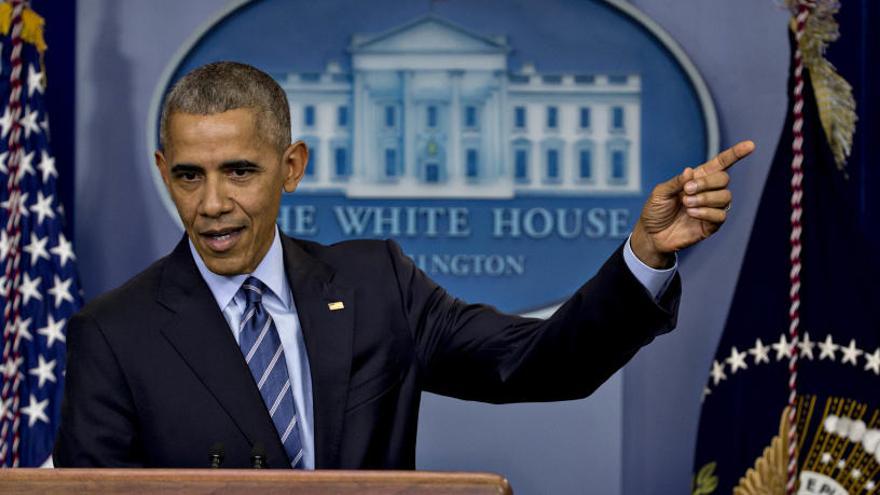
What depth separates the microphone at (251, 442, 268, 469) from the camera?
1.64 meters

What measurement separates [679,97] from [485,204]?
0.70 m

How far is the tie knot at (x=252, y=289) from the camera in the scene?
1998 mm

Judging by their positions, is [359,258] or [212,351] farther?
[359,258]

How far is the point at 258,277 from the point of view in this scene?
200 centimetres

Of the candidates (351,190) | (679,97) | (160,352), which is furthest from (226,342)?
(679,97)

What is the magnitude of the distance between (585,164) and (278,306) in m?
2.18

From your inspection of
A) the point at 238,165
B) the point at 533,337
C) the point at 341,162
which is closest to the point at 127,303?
the point at 238,165

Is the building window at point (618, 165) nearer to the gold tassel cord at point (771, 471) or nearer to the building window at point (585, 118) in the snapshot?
the building window at point (585, 118)

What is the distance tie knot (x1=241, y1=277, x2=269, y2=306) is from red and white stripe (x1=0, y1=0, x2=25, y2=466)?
169 centimetres

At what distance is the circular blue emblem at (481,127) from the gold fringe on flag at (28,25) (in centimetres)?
42

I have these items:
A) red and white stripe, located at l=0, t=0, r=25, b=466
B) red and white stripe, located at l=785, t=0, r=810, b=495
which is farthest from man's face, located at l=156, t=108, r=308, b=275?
red and white stripe, located at l=785, t=0, r=810, b=495

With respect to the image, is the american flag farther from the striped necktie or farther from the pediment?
the striped necktie

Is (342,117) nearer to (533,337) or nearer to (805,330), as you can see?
(805,330)

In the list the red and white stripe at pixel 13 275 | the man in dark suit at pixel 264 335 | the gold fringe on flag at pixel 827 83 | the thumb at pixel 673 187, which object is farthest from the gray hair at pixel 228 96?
the gold fringe on flag at pixel 827 83
